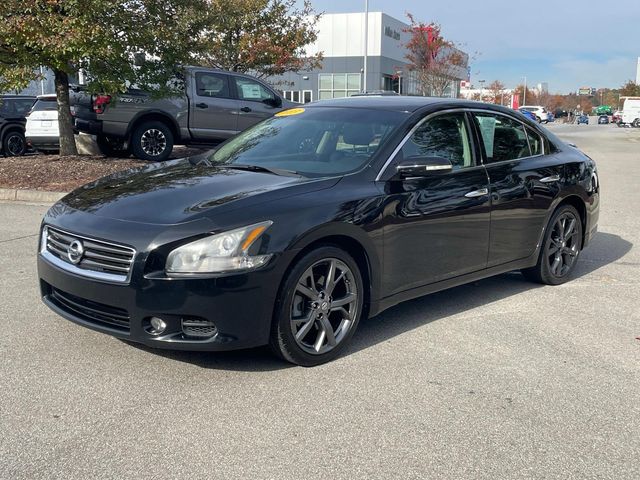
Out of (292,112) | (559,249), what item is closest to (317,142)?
(292,112)

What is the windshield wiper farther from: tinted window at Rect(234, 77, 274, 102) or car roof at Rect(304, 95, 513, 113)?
tinted window at Rect(234, 77, 274, 102)

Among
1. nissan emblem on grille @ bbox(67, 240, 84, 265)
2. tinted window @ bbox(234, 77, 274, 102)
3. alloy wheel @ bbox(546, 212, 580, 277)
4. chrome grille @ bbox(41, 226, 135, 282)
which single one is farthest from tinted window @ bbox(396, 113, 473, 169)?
tinted window @ bbox(234, 77, 274, 102)

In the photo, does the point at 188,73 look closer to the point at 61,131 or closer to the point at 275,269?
the point at 61,131

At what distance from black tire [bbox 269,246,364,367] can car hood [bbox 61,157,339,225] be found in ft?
1.49

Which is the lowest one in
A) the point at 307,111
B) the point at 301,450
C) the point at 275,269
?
the point at 301,450

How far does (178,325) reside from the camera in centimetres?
361

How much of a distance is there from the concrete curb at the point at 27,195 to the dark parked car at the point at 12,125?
645cm

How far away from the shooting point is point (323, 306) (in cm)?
402

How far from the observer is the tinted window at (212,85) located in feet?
43.4

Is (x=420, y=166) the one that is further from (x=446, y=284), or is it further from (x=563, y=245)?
(x=563, y=245)

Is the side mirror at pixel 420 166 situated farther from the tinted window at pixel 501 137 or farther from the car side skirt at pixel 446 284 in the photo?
the tinted window at pixel 501 137

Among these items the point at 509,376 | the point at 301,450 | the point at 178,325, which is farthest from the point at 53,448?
the point at 509,376

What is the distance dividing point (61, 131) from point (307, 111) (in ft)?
28.7

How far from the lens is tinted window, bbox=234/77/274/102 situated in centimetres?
1371
